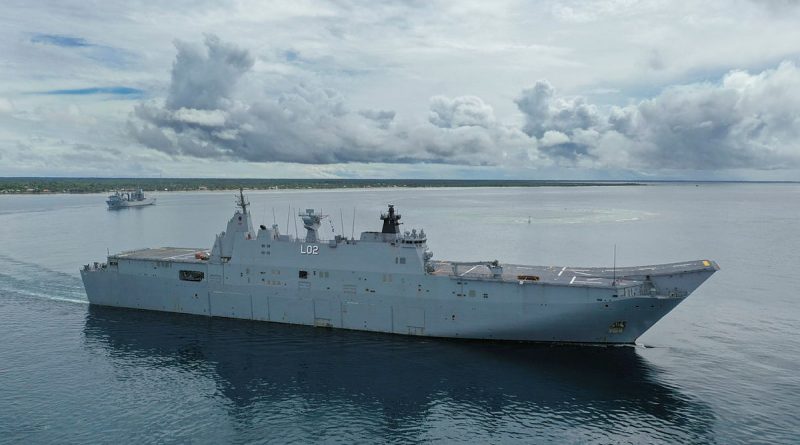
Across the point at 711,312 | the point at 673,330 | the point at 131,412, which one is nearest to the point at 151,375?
the point at 131,412

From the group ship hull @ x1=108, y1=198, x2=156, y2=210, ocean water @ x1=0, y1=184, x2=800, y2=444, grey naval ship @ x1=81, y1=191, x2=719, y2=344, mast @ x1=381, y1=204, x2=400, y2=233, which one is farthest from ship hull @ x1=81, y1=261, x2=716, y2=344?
ship hull @ x1=108, y1=198, x2=156, y2=210

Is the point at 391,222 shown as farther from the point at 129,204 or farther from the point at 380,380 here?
the point at 129,204

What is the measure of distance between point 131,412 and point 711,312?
43.5m

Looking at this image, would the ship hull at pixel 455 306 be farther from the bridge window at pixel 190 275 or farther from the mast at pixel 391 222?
the mast at pixel 391 222

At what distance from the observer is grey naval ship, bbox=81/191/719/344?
114ft

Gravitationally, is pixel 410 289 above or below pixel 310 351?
above

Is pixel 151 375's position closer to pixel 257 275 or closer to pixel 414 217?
pixel 257 275

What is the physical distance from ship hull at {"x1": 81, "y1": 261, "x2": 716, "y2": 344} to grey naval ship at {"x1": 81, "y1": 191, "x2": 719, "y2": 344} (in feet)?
0.24

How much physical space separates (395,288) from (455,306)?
4469mm

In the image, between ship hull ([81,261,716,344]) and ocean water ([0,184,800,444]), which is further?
ship hull ([81,261,716,344])

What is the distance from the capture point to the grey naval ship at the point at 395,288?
34.8 m

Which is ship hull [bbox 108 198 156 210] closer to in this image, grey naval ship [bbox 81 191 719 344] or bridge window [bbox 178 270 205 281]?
grey naval ship [bbox 81 191 719 344]

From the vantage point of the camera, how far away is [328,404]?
2777 centimetres

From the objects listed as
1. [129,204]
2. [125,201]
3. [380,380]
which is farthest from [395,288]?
[129,204]
